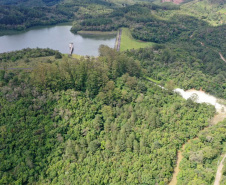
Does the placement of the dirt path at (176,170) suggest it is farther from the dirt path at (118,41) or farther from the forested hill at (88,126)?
the dirt path at (118,41)

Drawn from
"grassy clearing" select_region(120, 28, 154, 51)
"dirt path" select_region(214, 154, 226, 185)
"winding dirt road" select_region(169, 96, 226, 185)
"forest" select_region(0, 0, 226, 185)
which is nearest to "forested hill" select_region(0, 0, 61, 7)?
"grassy clearing" select_region(120, 28, 154, 51)

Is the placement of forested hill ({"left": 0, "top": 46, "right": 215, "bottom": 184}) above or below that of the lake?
below

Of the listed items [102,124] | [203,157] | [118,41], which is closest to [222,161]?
[203,157]

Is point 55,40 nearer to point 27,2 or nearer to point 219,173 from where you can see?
point 27,2

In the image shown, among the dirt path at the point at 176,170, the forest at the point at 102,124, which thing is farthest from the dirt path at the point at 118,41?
the dirt path at the point at 176,170

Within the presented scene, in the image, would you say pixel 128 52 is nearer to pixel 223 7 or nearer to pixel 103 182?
pixel 103 182

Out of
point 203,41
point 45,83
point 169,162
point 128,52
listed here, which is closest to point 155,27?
point 203,41

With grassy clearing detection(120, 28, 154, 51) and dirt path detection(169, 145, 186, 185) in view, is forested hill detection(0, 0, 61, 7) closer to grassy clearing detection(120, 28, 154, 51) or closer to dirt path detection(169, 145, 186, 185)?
grassy clearing detection(120, 28, 154, 51)
